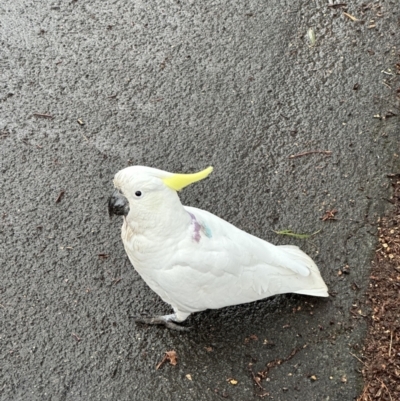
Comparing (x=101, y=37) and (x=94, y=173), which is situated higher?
(x=101, y=37)

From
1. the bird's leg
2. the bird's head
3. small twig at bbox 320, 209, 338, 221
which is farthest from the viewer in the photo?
small twig at bbox 320, 209, 338, 221

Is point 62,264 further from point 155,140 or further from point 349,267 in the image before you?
point 349,267

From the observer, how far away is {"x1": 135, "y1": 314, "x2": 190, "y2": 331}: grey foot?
2070 mm

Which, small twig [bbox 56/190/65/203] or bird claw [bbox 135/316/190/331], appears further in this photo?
small twig [bbox 56/190/65/203]

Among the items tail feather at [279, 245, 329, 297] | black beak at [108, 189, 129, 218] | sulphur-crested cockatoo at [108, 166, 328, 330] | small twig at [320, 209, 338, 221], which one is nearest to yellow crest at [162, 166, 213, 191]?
sulphur-crested cockatoo at [108, 166, 328, 330]

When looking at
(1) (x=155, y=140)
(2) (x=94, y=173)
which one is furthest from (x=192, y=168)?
(2) (x=94, y=173)

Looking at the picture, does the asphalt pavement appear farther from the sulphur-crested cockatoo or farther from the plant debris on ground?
the sulphur-crested cockatoo

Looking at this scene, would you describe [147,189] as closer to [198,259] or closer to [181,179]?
[181,179]

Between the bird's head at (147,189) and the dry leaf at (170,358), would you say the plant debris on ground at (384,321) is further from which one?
the bird's head at (147,189)

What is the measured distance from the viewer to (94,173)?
247 cm

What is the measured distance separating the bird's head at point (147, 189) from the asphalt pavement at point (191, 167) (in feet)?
2.00

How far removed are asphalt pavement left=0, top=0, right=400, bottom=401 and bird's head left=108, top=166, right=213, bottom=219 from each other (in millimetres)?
611

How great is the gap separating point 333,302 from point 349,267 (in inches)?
7.3

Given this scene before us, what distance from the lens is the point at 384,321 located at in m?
2.07
